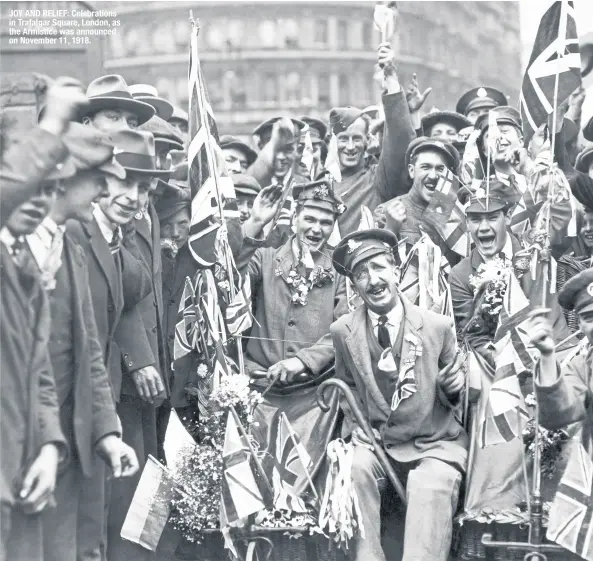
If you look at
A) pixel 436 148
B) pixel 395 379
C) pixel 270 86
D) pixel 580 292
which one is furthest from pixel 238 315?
pixel 270 86

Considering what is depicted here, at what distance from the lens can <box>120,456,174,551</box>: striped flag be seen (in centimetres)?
768

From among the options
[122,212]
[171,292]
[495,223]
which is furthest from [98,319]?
[495,223]

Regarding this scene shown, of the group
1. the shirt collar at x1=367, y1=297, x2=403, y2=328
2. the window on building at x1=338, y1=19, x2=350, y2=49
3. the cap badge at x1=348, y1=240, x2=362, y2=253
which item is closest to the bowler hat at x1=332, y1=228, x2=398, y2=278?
the cap badge at x1=348, y1=240, x2=362, y2=253

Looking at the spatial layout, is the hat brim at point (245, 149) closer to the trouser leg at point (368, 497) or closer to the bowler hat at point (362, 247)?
the bowler hat at point (362, 247)

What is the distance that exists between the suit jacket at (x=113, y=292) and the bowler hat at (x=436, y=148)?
223 centimetres

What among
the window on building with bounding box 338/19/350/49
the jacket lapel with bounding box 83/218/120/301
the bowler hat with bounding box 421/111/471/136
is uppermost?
the window on building with bounding box 338/19/350/49

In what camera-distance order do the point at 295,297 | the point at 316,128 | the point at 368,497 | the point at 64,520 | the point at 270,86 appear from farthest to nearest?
1. the point at 270,86
2. the point at 316,128
3. the point at 295,297
4. the point at 368,497
5. the point at 64,520

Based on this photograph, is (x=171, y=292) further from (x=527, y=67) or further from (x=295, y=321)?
(x=527, y=67)

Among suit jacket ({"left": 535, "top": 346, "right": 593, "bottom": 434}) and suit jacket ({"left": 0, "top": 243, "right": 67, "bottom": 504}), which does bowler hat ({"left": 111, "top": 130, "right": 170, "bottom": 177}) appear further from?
suit jacket ({"left": 535, "top": 346, "right": 593, "bottom": 434})

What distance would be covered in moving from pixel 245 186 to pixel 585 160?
230cm

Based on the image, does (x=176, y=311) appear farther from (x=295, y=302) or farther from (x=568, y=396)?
(x=568, y=396)

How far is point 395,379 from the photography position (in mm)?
7906

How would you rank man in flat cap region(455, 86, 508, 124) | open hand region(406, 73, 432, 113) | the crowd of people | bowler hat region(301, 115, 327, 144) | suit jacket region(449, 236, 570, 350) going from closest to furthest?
1. the crowd of people
2. suit jacket region(449, 236, 570, 350)
3. open hand region(406, 73, 432, 113)
4. man in flat cap region(455, 86, 508, 124)
5. bowler hat region(301, 115, 327, 144)

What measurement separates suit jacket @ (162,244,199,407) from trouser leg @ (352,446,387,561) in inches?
51.9
